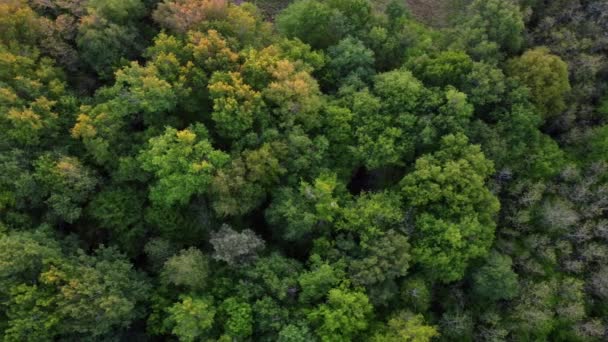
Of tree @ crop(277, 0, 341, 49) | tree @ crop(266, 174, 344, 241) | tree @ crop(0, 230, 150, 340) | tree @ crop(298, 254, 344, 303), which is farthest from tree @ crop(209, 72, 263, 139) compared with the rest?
tree @ crop(0, 230, 150, 340)

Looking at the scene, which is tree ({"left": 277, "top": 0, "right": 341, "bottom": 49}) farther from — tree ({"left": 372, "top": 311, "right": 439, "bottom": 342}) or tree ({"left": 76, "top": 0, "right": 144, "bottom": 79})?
tree ({"left": 372, "top": 311, "right": 439, "bottom": 342})

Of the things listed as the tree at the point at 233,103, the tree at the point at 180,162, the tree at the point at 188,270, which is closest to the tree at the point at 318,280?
the tree at the point at 188,270

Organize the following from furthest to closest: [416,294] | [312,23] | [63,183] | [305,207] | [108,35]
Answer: [312,23] < [108,35] < [305,207] < [416,294] < [63,183]

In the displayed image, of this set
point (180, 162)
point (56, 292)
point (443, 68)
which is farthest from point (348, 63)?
point (56, 292)

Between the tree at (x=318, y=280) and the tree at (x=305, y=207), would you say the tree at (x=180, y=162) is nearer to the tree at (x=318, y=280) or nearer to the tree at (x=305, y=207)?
the tree at (x=305, y=207)

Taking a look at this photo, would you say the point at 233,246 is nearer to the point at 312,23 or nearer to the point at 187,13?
the point at 187,13
